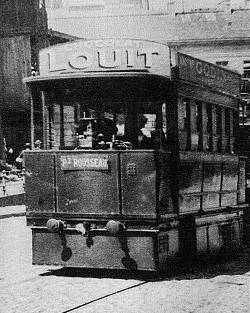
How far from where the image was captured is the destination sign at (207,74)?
9.00 meters

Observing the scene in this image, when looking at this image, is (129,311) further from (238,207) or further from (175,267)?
(238,207)

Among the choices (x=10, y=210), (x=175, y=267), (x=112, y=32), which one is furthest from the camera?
(x=112, y=32)

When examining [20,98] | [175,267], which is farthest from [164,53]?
[20,98]

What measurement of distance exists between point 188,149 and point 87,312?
3.45 meters

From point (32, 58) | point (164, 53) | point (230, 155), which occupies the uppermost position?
point (32, 58)

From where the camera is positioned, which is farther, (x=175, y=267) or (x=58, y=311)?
(x=175, y=267)

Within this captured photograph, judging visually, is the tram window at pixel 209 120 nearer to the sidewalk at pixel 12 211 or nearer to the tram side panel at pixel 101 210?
the tram side panel at pixel 101 210

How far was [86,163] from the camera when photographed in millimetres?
8484

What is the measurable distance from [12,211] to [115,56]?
12530 mm

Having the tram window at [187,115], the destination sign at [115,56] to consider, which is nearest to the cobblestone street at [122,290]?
the tram window at [187,115]

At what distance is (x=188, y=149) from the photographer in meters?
9.30

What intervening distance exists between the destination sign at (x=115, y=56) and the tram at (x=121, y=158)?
13 mm

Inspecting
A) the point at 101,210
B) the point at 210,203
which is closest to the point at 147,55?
the point at 101,210

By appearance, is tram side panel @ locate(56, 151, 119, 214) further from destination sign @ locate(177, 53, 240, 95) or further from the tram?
destination sign @ locate(177, 53, 240, 95)
